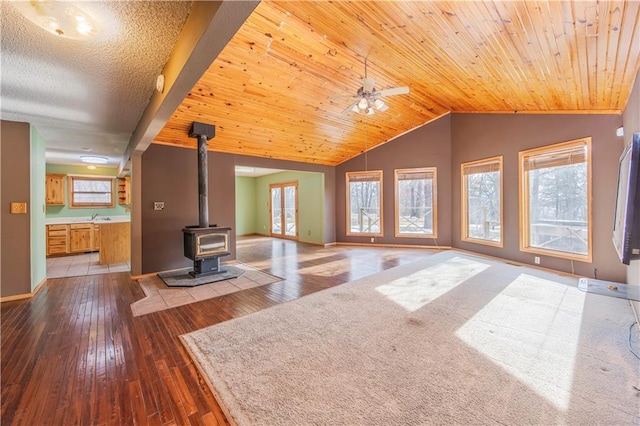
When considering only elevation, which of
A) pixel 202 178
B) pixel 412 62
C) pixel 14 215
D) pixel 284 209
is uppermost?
pixel 412 62

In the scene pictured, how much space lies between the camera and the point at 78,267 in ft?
17.1

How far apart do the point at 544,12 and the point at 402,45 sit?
143 cm

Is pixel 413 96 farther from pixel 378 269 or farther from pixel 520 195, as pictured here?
pixel 378 269

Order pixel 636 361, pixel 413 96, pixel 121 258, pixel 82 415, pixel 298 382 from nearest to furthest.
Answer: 1. pixel 82 415
2. pixel 298 382
3. pixel 636 361
4. pixel 413 96
5. pixel 121 258

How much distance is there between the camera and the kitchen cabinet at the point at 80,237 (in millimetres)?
6336

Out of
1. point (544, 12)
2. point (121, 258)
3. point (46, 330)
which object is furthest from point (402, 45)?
point (121, 258)

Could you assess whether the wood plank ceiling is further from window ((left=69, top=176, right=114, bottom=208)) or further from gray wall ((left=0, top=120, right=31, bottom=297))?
window ((left=69, top=176, right=114, bottom=208))

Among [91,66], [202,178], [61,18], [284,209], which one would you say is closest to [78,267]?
[202,178]

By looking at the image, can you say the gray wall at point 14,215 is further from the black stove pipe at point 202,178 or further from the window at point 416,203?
the window at point 416,203

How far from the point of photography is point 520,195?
4.96m

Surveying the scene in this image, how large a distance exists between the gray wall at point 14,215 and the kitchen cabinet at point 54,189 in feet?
12.9

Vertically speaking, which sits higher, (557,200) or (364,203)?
(364,203)

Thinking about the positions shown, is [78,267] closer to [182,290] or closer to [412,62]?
[182,290]

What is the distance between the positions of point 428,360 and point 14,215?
5.34 meters
